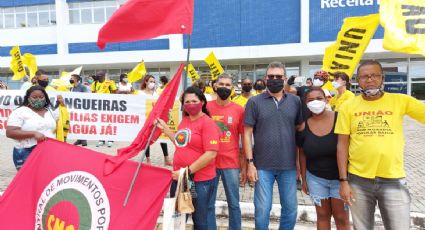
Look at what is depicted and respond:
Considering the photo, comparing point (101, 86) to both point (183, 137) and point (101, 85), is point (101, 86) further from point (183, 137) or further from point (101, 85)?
point (183, 137)

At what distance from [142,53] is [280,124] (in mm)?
24328

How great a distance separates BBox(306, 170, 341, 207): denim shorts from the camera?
3.28 m

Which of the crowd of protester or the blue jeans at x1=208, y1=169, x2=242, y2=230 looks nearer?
the crowd of protester

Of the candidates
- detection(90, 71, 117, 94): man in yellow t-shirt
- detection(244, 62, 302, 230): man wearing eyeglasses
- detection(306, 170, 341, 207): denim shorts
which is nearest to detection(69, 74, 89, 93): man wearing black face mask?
detection(90, 71, 117, 94): man in yellow t-shirt

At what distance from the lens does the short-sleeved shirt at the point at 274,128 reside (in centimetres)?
355

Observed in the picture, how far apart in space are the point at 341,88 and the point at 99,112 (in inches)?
174

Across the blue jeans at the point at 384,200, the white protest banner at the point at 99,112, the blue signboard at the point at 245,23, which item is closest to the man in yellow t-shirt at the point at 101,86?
the white protest banner at the point at 99,112

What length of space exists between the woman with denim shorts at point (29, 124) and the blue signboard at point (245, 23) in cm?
2326

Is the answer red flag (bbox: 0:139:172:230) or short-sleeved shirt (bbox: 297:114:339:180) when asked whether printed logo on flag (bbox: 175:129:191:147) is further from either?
short-sleeved shirt (bbox: 297:114:339:180)

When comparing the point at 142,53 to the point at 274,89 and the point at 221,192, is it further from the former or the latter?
the point at 274,89

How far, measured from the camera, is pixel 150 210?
3.12m

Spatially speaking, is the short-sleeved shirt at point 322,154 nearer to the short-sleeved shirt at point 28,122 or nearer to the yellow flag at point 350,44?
the yellow flag at point 350,44

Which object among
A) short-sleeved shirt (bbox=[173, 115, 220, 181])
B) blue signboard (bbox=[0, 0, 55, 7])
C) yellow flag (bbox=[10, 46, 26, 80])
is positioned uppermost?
blue signboard (bbox=[0, 0, 55, 7])

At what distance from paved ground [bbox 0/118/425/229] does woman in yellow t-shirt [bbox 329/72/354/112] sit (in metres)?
1.62
